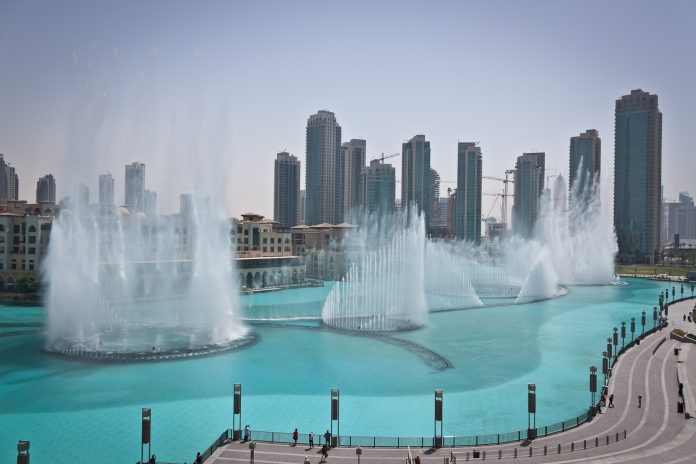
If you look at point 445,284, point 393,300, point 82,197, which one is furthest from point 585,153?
point 82,197

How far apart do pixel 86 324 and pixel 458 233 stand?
131 metres

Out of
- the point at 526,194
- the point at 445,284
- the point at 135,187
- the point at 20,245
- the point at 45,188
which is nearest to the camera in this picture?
the point at 20,245

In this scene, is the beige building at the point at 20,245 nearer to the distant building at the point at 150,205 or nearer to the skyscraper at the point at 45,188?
the distant building at the point at 150,205

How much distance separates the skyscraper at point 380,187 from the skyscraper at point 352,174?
24.0 ft

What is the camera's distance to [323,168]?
524ft

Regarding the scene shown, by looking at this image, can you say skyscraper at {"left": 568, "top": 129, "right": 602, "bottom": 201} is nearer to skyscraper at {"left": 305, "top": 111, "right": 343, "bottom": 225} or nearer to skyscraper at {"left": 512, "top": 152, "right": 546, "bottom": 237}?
skyscraper at {"left": 512, "top": 152, "right": 546, "bottom": 237}

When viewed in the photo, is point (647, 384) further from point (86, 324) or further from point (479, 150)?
point (479, 150)

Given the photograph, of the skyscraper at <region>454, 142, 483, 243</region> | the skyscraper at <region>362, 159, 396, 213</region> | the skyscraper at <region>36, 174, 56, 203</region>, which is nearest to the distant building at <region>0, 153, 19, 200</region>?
the skyscraper at <region>36, 174, 56, 203</region>

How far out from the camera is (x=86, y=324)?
35.8 m

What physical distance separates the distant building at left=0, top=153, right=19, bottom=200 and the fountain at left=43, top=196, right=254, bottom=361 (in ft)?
245

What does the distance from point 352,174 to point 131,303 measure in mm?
125341

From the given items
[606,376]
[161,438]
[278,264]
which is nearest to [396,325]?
[606,376]

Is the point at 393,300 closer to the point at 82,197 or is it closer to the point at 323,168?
the point at 82,197

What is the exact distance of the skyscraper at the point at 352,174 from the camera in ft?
554
